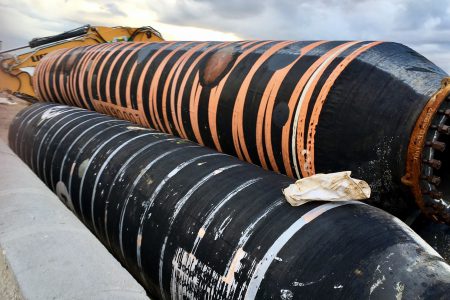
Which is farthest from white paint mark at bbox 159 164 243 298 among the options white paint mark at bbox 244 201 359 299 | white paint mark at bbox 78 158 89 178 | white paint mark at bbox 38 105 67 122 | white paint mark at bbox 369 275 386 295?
white paint mark at bbox 38 105 67 122

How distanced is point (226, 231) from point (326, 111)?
0.98m

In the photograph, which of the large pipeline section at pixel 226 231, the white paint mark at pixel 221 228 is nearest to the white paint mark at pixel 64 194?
the large pipeline section at pixel 226 231

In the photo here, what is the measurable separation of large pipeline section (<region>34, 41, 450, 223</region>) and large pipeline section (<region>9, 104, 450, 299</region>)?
0.22m

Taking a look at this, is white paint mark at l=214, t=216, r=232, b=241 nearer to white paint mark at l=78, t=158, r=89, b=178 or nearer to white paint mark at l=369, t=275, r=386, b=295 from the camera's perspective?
white paint mark at l=369, t=275, r=386, b=295

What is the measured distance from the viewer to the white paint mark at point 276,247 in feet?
6.63

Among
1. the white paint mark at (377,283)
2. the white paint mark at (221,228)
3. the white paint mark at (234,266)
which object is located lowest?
the white paint mark at (234,266)

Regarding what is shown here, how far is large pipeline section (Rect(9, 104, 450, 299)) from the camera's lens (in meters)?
1.84

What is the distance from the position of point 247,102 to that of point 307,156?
68 cm

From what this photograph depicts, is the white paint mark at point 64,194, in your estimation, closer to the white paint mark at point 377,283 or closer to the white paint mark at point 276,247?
the white paint mark at point 276,247

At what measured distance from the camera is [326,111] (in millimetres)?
2557

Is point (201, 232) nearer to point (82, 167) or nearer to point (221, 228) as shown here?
point (221, 228)

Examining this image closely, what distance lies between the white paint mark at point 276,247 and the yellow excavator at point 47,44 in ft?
28.8

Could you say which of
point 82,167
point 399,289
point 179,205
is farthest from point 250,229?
point 82,167

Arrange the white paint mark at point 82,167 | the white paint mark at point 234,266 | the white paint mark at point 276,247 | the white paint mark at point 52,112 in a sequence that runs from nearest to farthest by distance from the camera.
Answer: the white paint mark at point 276,247
the white paint mark at point 234,266
the white paint mark at point 82,167
the white paint mark at point 52,112
